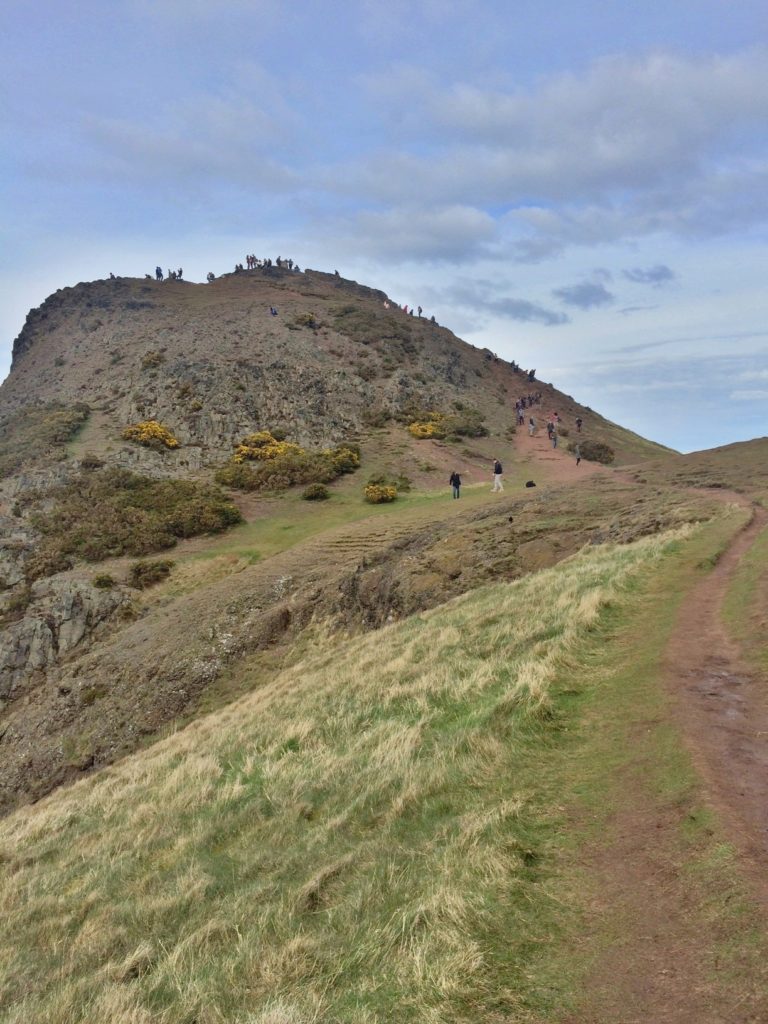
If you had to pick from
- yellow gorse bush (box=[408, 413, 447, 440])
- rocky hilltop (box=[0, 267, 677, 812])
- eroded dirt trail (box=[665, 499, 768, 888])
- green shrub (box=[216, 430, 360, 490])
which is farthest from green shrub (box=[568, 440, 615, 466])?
eroded dirt trail (box=[665, 499, 768, 888])

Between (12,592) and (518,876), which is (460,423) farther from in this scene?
(518,876)

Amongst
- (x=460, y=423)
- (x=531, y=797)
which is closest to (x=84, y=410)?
(x=460, y=423)

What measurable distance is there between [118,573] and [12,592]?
18.2ft

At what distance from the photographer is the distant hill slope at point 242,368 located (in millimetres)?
55062

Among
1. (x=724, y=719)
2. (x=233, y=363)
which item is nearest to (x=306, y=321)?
(x=233, y=363)

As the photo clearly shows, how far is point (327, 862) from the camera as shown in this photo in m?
7.00

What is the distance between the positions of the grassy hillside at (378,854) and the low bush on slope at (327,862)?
3cm

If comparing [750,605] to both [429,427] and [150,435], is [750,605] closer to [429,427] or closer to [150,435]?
[429,427]

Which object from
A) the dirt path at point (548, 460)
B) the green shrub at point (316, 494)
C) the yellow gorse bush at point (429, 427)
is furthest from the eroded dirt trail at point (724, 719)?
the yellow gorse bush at point (429, 427)

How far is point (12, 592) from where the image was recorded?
31734mm

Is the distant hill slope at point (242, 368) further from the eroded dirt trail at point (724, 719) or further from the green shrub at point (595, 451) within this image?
the eroded dirt trail at point (724, 719)

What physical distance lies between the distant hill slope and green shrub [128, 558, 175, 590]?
15.6m

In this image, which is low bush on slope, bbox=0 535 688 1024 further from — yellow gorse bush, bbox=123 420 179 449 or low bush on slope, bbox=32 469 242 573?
yellow gorse bush, bbox=123 420 179 449

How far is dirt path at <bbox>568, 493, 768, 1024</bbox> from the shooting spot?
13.0ft
